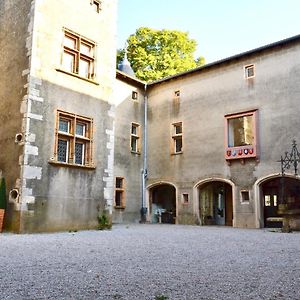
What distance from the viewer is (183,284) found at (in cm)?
383

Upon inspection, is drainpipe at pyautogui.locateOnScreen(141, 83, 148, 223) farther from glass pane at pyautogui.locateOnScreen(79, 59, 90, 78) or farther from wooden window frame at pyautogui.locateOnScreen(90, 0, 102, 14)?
glass pane at pyautogui.locateOnScreen(79, 59, 90, 78)

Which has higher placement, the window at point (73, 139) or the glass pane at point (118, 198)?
the window at point (73, 139)

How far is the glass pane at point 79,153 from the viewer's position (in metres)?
12.1

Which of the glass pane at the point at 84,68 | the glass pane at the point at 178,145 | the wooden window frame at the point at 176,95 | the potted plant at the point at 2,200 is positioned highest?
the wooden window frame at the point at 176,95

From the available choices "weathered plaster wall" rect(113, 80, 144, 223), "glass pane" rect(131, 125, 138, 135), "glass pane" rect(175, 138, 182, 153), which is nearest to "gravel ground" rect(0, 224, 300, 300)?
→ "weathered plaster wall" rect(113, 80, 144, 223)

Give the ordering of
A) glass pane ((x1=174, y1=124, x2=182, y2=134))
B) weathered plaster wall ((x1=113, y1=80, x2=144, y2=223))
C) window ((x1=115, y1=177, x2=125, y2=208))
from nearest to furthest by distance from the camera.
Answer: window ((x1=115, y1=177, x2=125, y2=208)) → weathered plaster wall ((x1=113, y1=80, x2=144, y2=223)) → glass pane ((x1=174, y1=124, x2=182, y2=134))

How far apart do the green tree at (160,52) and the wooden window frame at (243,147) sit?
10814mm

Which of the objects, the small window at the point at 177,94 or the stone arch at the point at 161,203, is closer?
the small window at the point at 177,94

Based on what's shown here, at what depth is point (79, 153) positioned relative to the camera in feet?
40.2

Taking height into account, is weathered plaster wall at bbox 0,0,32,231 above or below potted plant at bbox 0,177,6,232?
above

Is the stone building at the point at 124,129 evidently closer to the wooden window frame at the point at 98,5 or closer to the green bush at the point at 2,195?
the wooden window frame at the point at 98,5

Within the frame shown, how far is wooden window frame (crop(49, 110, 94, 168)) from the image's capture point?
37.6 ft

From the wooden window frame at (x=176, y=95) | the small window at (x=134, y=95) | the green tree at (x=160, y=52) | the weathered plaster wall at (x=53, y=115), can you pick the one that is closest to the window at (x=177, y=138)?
the wooden window frame at (x=176, y=95)

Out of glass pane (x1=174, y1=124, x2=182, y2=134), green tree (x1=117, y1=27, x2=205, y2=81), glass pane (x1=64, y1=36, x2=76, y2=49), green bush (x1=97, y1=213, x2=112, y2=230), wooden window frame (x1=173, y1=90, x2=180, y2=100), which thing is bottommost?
green bush (x1=97, y1=213, x2=112, y2=230)
